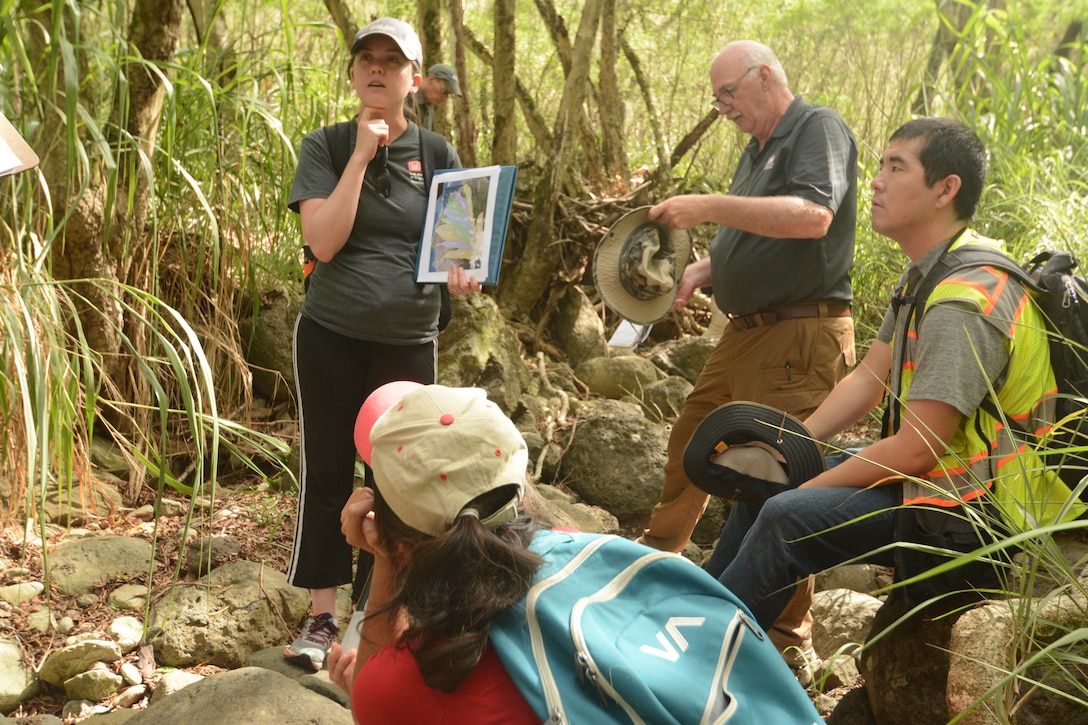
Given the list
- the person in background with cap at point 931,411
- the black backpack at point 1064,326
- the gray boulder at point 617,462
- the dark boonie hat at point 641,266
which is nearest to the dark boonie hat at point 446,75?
the gray boulder at point 617,462

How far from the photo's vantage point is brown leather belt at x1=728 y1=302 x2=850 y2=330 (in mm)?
3402

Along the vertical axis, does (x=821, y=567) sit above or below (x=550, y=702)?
below

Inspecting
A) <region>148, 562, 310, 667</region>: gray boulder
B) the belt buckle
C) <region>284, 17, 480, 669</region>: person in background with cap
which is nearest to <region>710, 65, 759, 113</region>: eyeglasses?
the belt buckle

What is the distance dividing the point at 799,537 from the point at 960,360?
1.87 feet

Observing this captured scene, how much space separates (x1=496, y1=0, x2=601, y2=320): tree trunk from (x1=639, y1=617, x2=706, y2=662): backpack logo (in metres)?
5.52

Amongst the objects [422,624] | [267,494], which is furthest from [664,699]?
[267,494]

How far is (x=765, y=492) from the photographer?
9.05 feet

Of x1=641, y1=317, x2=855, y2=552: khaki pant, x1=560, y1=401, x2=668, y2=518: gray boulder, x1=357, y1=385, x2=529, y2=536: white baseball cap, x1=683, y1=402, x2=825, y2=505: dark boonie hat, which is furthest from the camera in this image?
x1=560, y1=401, x2=668, y2=518: gray boulder

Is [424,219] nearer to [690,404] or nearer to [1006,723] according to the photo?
[690,404]

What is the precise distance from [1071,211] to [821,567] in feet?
8.65

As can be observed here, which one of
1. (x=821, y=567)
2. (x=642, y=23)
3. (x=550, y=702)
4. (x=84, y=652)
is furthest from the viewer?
(x=642, y=23)

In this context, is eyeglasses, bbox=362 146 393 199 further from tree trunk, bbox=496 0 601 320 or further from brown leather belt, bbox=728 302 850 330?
tree trunk, bbox=496 0 601 320

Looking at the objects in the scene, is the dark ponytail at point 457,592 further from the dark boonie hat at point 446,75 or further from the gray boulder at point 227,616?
the dark boonie hat at point 446,75

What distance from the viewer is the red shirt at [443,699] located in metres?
1.45
